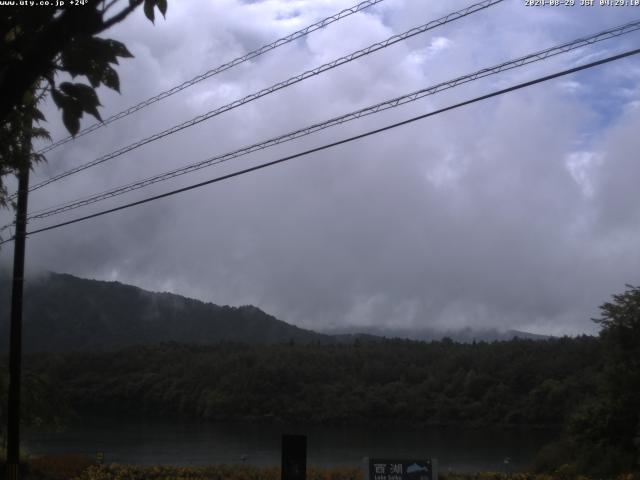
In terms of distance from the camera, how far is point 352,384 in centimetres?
3322

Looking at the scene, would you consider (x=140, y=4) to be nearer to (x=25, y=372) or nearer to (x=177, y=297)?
(x=25, y=372)

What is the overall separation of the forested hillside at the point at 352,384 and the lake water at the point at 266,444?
972 mm

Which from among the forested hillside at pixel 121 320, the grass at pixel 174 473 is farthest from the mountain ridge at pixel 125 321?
the grass at pixel 174 473

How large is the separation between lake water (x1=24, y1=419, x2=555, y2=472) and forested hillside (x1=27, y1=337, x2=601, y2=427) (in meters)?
0.97

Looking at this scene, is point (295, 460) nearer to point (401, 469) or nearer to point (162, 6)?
point (401, 469)

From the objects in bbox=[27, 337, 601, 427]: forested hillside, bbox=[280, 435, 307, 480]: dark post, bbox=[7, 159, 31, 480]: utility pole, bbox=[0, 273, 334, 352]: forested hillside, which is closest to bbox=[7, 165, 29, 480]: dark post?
bbox=[7, 159, 31, 480]: utility pole

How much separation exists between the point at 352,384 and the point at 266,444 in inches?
295

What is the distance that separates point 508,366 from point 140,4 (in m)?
31.5

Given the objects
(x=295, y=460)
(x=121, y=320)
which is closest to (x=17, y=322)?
(x=295, y=460)

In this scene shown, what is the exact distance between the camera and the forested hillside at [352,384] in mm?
29547

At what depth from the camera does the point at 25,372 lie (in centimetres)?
1733

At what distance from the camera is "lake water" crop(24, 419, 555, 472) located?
21.7 metres

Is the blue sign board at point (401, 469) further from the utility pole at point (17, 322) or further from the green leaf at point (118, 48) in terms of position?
the green leaf at point (118, 48)

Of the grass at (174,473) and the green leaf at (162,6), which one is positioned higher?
the green leaf at (162,6)
